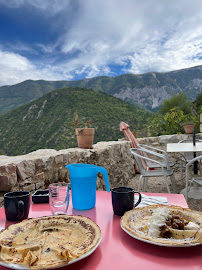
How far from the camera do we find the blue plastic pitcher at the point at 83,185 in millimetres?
774

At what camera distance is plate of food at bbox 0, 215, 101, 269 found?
41 centimetres

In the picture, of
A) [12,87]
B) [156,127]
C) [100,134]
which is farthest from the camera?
[12,87]

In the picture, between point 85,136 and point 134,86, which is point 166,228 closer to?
point 85,136

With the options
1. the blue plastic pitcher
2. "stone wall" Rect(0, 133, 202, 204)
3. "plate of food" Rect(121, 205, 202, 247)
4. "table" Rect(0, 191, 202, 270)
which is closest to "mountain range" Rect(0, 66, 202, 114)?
"stone wall" Rect(0, 133, 202, 204)

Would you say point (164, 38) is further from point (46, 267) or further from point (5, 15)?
point (46, 267)

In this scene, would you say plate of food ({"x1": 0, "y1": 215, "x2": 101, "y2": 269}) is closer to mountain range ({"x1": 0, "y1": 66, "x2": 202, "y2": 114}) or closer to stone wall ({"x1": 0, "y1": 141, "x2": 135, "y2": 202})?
stone wall ({"x1": 0, "y1": 141, "x2": 135, "y2": 202})

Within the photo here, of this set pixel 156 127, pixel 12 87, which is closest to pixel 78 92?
pixel 156 127

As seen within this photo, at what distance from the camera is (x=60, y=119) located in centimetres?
1684

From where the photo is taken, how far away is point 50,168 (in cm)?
177

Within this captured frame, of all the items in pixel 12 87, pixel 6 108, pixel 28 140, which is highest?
pixel 12 87

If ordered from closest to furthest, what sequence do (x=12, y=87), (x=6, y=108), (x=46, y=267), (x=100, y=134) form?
1. (x=46, y=267)
2. (x=100, y=134)
3. (x=6, y=108)
4. (x=12, y=87)

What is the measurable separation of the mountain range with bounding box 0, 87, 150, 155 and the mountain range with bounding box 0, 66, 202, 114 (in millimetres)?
15809

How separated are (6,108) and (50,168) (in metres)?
33.9

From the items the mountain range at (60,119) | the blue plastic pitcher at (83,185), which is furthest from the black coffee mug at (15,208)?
the mountain range at (60,119)
